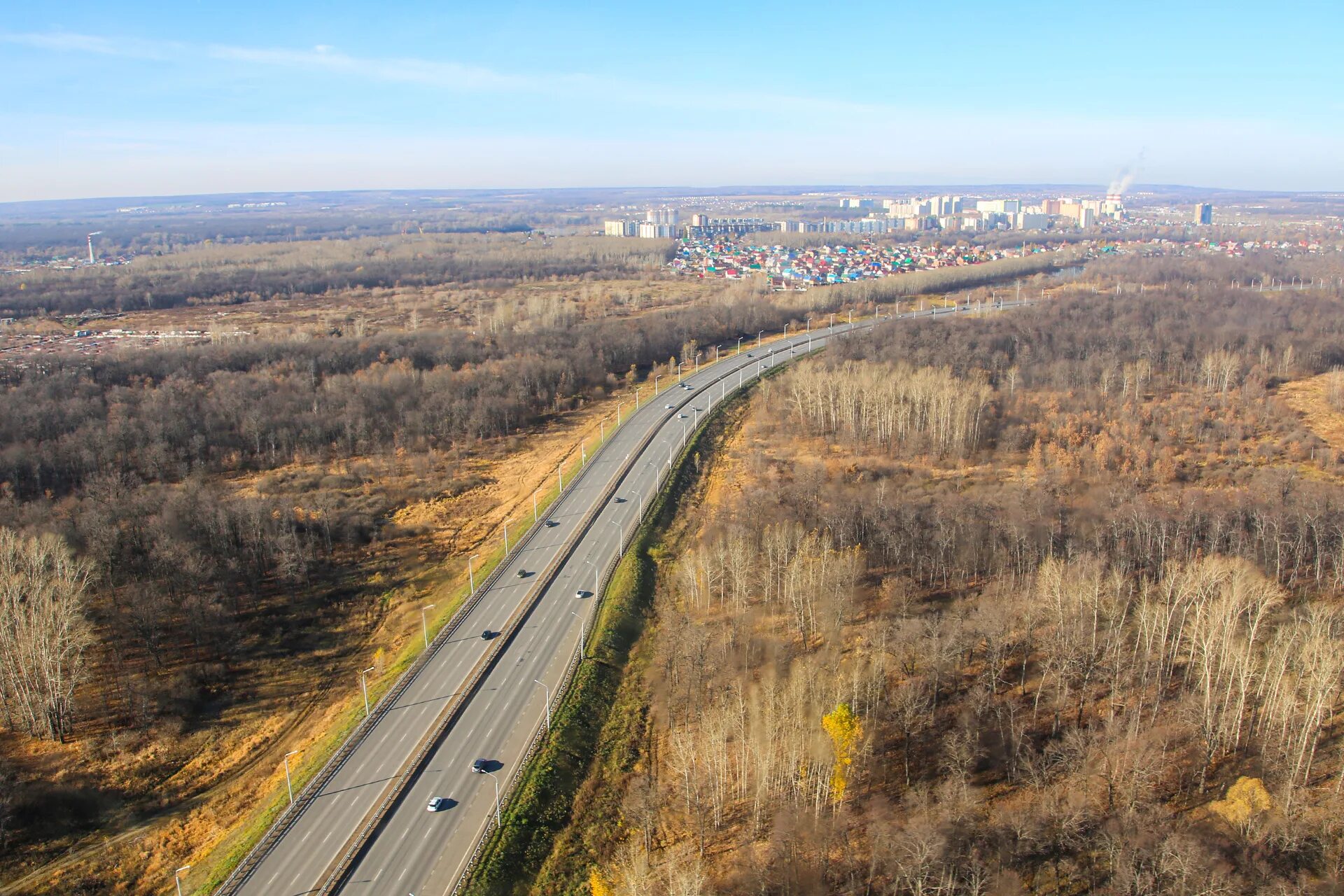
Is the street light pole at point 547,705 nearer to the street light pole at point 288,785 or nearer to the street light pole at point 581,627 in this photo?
the street light pole at point 581,627

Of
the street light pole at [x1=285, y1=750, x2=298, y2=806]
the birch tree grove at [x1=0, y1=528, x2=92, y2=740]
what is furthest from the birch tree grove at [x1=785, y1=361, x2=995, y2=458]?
the birch tree grove at [x1=0, y1=528, x2=92, y2=740]

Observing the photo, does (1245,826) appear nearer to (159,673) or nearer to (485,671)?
(485,671)

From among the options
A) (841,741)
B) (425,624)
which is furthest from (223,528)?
(841,741)

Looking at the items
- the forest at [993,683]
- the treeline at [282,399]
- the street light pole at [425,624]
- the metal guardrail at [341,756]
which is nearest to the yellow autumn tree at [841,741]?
the forest at [993,683]

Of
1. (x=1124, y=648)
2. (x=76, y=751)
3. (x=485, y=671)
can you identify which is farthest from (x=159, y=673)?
(x=1124, y=648)

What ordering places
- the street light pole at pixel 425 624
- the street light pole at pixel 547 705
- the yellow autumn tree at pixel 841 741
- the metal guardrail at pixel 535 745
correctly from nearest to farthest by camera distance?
the metal guardrail at pixel 535 745 < the yellow autumn tree at pixel 841 741 < the street light pole at pixel 547 705 < the street light pole at pixel 425 624

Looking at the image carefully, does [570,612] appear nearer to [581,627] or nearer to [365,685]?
[581,627]
